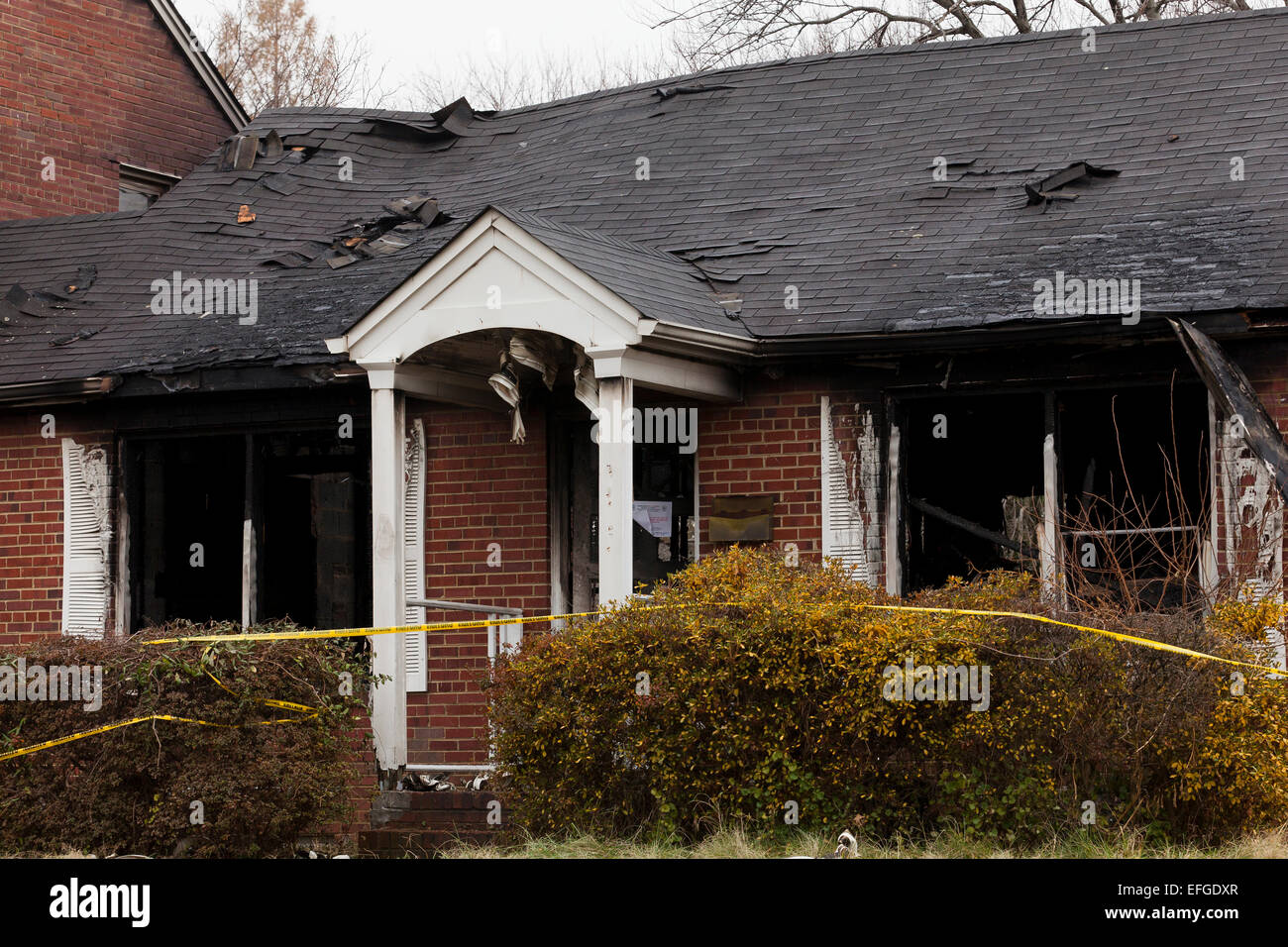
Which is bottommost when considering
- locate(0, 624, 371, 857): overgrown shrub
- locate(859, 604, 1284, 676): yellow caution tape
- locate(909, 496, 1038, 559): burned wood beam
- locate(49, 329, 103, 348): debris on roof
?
locate(0, 624, 371, 857): overgrown shrub

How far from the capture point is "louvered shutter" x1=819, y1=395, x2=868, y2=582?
10594 mm

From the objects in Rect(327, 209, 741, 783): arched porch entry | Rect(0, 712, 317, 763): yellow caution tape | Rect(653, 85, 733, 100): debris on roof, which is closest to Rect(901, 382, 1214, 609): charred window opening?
Rect(327, 209, 741, 783): arched porch entry

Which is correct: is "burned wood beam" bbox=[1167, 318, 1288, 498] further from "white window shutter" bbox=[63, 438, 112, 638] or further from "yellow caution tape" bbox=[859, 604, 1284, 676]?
"white window shutter" bbox=[63, 438, 112, 638]

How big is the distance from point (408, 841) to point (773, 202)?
5.38 m

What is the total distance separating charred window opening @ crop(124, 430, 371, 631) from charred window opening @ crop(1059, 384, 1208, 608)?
5.00m

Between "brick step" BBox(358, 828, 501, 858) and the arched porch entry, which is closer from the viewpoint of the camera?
"brick step" BBox(358, 828, 501, 858)

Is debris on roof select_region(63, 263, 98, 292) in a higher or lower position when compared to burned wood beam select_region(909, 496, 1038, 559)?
higher

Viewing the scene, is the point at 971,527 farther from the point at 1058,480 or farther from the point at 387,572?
the point at 387,572

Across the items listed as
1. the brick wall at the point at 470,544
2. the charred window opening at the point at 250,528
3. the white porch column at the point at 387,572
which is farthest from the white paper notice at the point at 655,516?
the charred window opening at the point at 250,528

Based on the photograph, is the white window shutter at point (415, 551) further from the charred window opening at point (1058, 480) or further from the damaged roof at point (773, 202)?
the charred window opening at point (1058, 480)

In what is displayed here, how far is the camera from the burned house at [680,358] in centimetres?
987

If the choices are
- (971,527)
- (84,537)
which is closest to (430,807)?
(971,527)

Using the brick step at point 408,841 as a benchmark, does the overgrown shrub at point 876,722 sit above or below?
above

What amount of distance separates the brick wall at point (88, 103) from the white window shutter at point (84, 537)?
13.5ft
